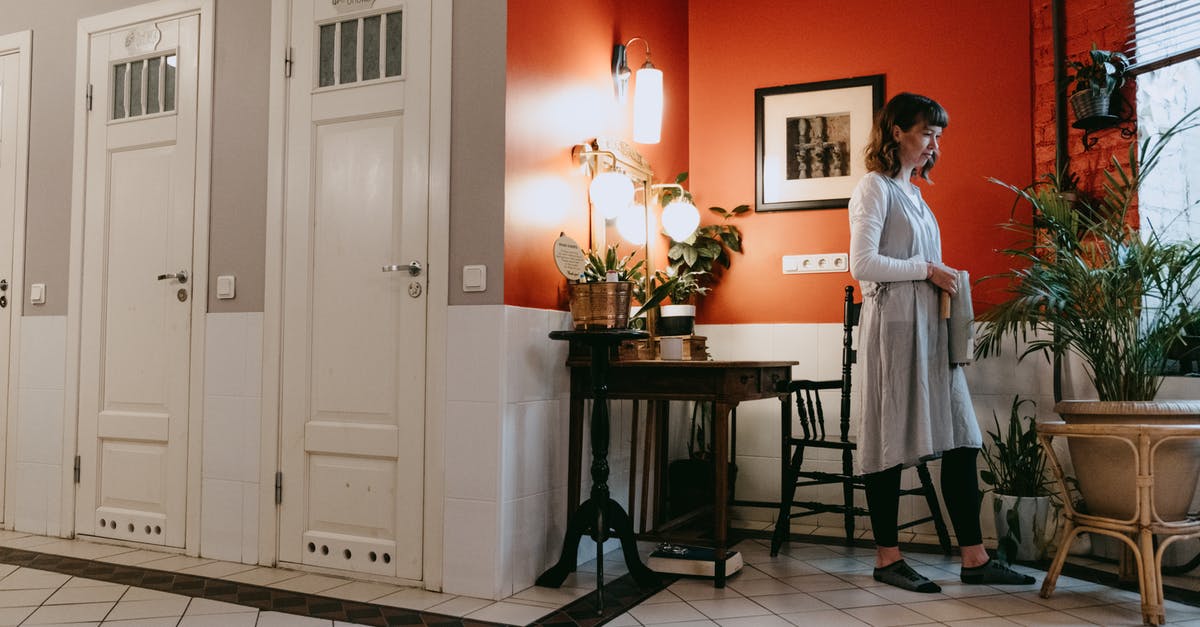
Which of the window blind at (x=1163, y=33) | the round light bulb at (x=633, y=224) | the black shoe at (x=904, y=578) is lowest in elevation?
the black shoe at (x=904, y=578)

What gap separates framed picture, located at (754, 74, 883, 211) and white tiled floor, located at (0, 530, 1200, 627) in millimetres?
1875

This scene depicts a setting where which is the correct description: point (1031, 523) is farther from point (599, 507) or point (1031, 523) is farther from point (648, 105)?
point (648, 105)

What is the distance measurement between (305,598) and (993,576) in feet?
7.79

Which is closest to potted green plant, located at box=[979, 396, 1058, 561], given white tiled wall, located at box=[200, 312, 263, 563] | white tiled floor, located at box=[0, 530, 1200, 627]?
white tiled floor, located at box=[0, 530, 1200, 627]

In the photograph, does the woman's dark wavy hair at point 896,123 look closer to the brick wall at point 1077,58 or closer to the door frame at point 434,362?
the brick wall at point 1077,58

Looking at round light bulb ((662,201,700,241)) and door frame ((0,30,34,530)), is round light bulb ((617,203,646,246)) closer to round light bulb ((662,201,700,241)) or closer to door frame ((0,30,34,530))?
round light bulb ((662,201,700,241))

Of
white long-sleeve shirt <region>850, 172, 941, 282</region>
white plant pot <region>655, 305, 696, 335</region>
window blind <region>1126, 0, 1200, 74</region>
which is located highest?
window blind <region>1126, 0, 1200, 74</region>

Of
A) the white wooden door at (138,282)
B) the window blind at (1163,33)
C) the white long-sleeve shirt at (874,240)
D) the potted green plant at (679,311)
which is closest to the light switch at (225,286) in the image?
the white wooden door at (138,282)

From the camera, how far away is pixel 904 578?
9.89 feet

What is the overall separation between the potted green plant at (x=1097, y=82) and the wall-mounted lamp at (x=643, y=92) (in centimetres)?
177

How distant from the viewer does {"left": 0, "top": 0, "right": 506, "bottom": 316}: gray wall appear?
301 centimetres

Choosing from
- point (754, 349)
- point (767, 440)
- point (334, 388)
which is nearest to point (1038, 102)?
point (754, 349)

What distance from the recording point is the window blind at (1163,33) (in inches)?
136

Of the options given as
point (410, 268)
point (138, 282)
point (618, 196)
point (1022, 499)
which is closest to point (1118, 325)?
point (1022, 499)
